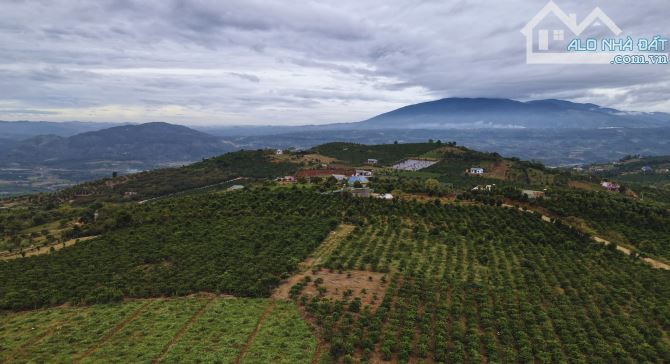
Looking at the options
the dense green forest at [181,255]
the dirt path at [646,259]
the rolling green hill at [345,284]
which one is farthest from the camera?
the dirt path at [646,259]

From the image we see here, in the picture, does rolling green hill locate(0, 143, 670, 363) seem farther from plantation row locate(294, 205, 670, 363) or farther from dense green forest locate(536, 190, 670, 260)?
dense green forest locate(536, 190, 670, 260)

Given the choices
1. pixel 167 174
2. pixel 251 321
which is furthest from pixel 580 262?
pixel 167 174

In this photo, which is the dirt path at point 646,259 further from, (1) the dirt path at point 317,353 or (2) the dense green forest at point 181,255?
(1) the dirt path at point 317,353

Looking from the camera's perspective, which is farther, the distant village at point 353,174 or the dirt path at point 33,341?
the distant village at point 353,174

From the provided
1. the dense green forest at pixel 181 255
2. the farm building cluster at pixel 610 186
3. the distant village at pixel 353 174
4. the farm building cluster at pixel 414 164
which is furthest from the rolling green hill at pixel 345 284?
the farm building cluster at pixel 414 164

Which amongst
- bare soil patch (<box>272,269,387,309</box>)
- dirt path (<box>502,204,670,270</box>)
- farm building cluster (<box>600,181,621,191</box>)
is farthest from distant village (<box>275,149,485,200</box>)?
farm building cluster (<box>600,181,621,191</box>)

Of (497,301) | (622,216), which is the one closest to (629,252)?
(622,216)
